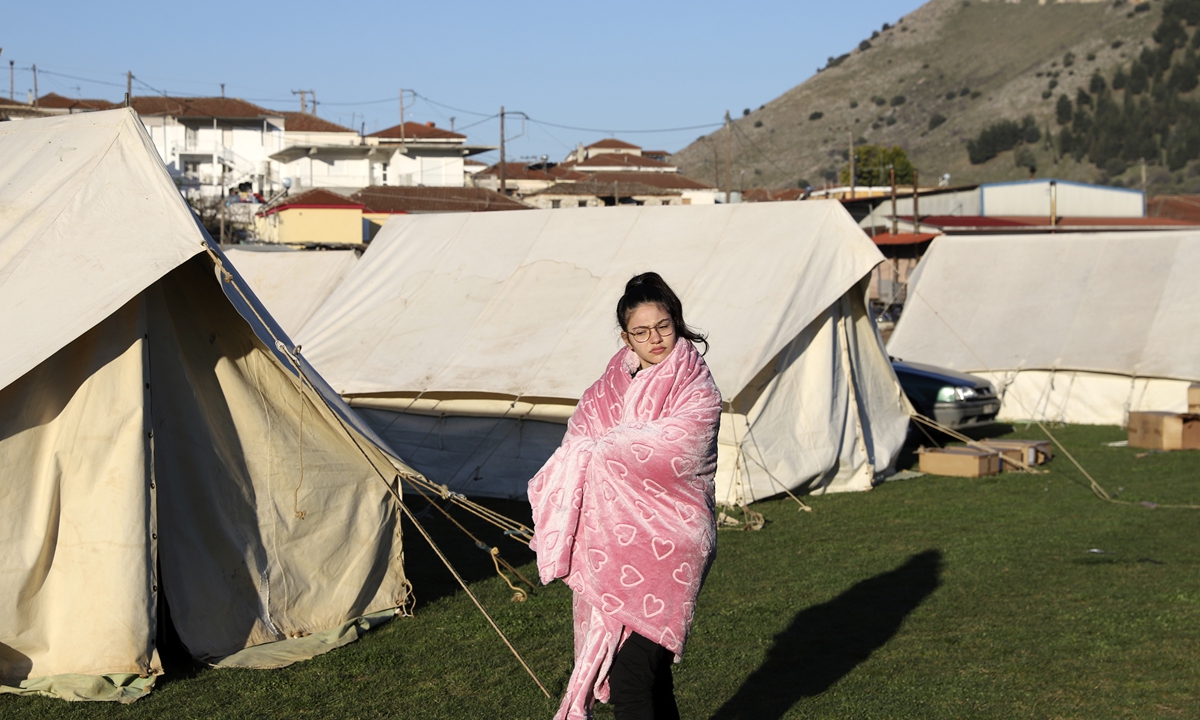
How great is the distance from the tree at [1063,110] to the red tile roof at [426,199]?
62.8 meters

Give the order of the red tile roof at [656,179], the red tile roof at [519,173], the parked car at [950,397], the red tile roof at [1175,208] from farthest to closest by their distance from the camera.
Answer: the red tile roof at [519,173], the red tile roof at [656,179], the red tile roof at [1175,208], the parked car at [950,397]

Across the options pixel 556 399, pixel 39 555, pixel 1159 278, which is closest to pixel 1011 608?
pixel 556 399

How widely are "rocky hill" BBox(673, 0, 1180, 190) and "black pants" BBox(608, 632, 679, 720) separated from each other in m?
80.0

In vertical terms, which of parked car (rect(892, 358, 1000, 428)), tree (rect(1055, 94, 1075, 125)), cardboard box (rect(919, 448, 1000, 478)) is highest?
tree (rect(1055, 94, 1075, 125))

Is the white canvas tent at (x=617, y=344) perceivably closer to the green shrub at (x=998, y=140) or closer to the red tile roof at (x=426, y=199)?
the red tile roof at (x=426, y=199)

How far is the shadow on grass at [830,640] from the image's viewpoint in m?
4.86

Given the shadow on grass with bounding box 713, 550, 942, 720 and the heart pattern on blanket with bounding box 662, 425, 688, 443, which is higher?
the heart pattern on blanket with bounding box 662, 425, 688, 443

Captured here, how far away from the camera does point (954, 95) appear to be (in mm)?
103625

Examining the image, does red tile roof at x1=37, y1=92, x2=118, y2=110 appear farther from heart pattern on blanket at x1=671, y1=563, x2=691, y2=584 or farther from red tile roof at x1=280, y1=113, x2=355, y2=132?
heart pattern on blanket at x1=671, y1=563, x2=691, y2=584

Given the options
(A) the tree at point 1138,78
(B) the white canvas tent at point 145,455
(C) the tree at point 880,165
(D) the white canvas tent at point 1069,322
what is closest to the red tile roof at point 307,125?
(C) the tree at point 880,165

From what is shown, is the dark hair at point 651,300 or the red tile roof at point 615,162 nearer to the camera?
the dark hair at point 651,300

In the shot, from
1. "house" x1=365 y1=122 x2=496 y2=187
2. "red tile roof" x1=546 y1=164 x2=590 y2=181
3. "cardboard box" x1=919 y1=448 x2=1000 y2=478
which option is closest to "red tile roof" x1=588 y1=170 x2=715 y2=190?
"red tile roof" x1=546 y1=164 x2=590 y2=181

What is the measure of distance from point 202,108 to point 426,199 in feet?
73.6

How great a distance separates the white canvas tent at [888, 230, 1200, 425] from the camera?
14422 millimetres
